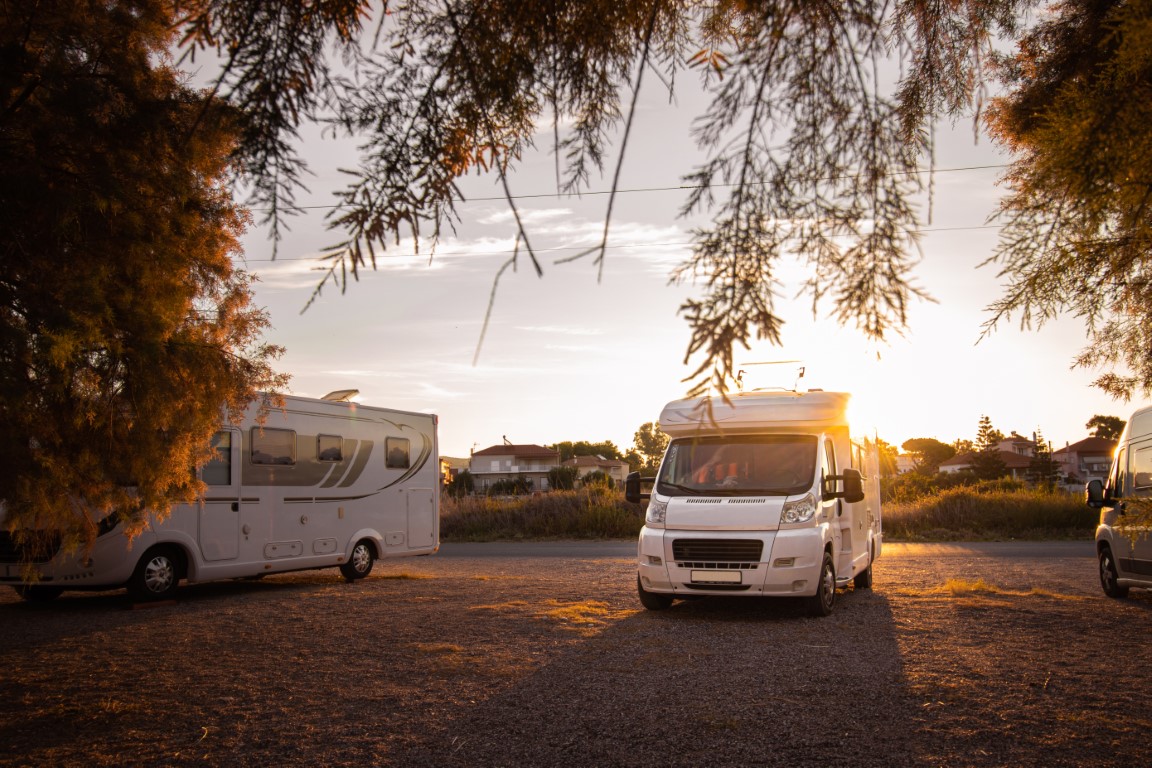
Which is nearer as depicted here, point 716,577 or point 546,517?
point 716,577

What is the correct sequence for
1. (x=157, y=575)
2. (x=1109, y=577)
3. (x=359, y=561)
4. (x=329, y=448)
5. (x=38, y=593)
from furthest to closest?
(x=359, y=561)
(x=329, y=448)
(x=38, y=593)
(x=157, y=575)
(x=1109, y=577)

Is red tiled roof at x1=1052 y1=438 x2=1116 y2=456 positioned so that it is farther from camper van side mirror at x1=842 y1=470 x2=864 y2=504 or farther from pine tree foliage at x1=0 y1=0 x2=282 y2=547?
pine tree foliage at x1=0 y1=0 x2=282 y2=547

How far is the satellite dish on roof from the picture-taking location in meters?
15.7

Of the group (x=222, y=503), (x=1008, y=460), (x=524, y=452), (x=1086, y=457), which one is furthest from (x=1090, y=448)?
→ (x=222, y=503)

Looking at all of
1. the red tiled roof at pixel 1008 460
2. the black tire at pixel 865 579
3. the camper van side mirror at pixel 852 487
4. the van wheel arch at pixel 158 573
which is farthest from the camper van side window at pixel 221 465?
the red tiled roof at pixel 1008 460

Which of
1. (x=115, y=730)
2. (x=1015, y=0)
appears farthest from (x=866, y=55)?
Answer: (x=115, y=730)

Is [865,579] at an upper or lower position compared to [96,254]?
lower

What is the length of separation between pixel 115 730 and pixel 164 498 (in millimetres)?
1790

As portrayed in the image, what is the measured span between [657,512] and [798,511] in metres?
1.56

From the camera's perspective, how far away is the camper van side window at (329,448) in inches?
597

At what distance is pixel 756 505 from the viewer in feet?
33.7

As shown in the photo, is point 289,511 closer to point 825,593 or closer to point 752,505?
point 752,505

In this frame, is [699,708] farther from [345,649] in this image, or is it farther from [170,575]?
[170,575]

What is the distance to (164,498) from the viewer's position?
285 inches
